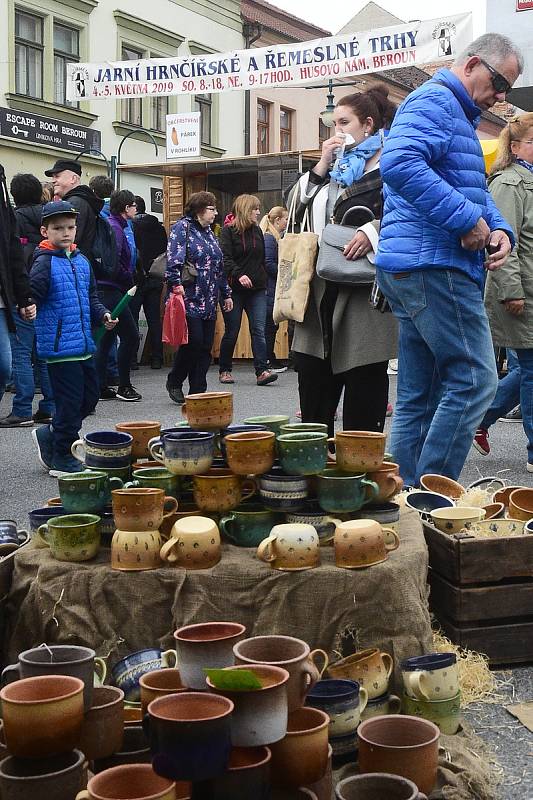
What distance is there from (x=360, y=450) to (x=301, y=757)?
4.21ft

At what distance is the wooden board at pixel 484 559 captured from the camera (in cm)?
323

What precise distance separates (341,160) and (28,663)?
10.7ft

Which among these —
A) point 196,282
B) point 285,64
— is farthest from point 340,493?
point 285,64

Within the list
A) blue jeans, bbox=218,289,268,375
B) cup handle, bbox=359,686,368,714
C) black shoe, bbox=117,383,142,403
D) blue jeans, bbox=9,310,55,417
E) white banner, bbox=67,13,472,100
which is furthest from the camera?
white banner, bbox=67,13,472,100

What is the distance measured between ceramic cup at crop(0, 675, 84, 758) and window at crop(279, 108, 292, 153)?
2857 cm

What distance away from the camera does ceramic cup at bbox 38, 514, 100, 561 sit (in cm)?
294

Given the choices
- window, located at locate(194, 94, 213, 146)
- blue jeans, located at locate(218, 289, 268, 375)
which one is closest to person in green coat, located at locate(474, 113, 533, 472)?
blue jeans, located at locate(218, 289, 268, 375)

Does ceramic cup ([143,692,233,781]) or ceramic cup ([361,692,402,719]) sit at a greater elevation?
ceramic cup ([143,692,233,781])

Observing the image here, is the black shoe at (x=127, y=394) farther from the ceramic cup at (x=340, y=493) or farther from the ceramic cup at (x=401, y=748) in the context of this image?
the ceramic cup at (x=401, y=748)

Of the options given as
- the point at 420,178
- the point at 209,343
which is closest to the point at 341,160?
the point at 420,178

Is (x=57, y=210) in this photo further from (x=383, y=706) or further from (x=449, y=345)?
(x=383, y=706)

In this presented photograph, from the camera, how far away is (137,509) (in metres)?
2.96

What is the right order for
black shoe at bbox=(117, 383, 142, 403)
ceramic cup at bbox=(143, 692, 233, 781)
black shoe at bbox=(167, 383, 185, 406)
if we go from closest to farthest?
ceramic cup at bbox=(143, 692, 233, 781) < black shoe at bbox=(167, 383, 185, 406) < black shoe at bbox=(117, 383, 142, 403)

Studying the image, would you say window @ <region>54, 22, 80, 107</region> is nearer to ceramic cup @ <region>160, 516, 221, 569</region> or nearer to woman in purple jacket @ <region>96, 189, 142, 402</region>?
woman in purple jacket @ <region>96, 189, 142, 402</region>
